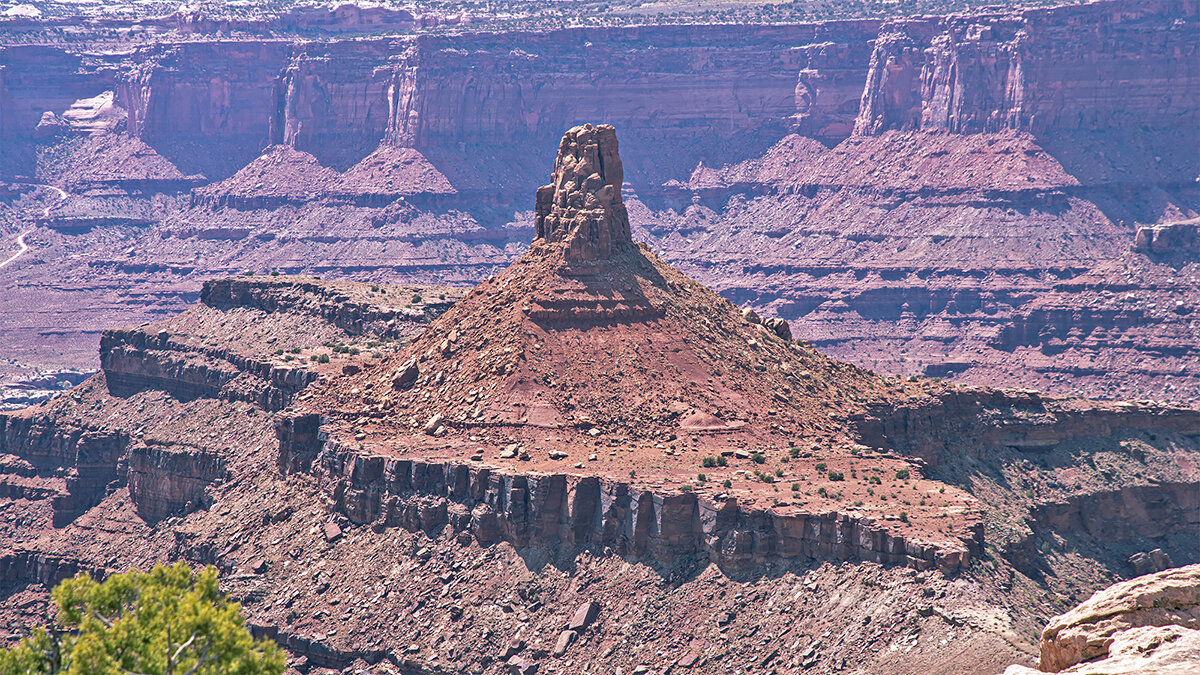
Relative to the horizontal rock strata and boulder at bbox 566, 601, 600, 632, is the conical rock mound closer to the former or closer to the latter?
the horizontal rock strata

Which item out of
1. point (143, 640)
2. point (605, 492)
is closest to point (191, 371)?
point (605, 492)

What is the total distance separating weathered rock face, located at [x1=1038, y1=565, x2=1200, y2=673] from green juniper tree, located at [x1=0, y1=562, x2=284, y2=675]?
21.9 m

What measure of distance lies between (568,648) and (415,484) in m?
15.0

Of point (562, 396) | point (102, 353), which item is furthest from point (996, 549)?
point (102, 353)

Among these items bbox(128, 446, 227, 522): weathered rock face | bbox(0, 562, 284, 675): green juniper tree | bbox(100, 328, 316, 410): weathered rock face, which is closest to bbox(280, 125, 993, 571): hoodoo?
bbox(100, 328, 316, 410): weathered rock face

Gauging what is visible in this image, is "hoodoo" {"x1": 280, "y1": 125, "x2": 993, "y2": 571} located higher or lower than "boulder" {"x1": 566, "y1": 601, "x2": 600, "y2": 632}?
higher

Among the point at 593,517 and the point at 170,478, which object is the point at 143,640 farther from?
the point at 170,478

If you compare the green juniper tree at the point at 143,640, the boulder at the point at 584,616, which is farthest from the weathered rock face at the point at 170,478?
the green juniper tree at the point at 143,640

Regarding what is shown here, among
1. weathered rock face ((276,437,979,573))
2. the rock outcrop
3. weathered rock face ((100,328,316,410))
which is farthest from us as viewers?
weathered rock face ((100,328,316,410))

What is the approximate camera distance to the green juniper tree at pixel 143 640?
66.4m

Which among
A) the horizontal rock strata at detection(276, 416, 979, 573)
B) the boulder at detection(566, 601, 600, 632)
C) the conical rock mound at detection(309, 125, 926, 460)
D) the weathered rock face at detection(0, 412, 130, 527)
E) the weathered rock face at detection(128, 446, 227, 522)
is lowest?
the weathered rock face at detection(0, 412, 130, 527)

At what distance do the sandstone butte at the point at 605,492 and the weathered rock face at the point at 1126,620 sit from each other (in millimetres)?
24799

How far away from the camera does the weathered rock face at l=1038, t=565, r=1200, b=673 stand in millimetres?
58438

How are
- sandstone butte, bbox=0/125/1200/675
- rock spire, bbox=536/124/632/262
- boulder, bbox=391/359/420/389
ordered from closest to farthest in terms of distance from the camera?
sandstone butte, bbox=0/125/1200/675
rock spire, bbox=536/124/632/262
boulder, bbox=391/359/420/389
